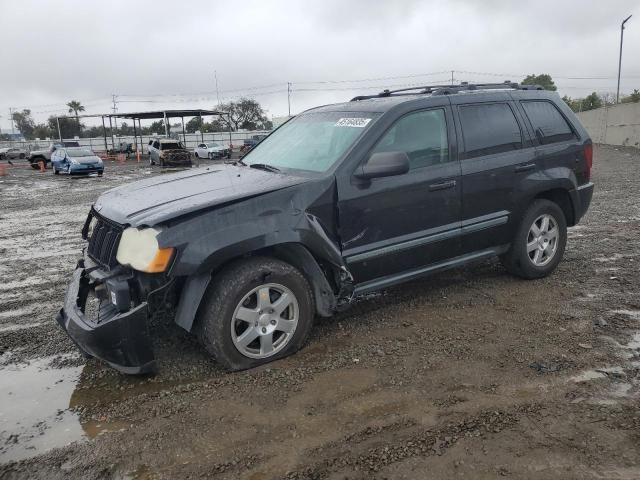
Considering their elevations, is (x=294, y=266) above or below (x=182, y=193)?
below

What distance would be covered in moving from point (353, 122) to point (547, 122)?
223 centimetres

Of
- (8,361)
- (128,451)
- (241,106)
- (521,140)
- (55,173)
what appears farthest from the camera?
(241,106)

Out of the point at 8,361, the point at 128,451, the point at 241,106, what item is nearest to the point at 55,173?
the point at 8,361

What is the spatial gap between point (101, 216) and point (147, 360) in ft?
4.05

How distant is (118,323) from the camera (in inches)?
128

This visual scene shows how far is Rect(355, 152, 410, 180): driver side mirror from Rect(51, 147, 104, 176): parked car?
23.2m

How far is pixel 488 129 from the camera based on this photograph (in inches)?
190

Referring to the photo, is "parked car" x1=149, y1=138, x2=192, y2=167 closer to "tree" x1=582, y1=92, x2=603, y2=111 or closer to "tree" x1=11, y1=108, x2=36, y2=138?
"tree" x1=582, y1=92, x2=603, y2=111

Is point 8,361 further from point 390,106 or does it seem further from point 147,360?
point 390,106

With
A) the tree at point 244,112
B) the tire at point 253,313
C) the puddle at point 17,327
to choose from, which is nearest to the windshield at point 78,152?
the puddle at point 17,327

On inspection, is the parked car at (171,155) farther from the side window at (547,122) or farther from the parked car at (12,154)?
the side window at (547,122)

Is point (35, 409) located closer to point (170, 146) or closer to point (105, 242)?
point (105, 242)

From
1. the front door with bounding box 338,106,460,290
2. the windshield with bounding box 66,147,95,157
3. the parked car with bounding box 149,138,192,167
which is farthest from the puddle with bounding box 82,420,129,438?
the parked car with bounding box 149,138,192,167

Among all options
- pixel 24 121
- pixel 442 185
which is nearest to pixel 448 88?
pixel 442 185
